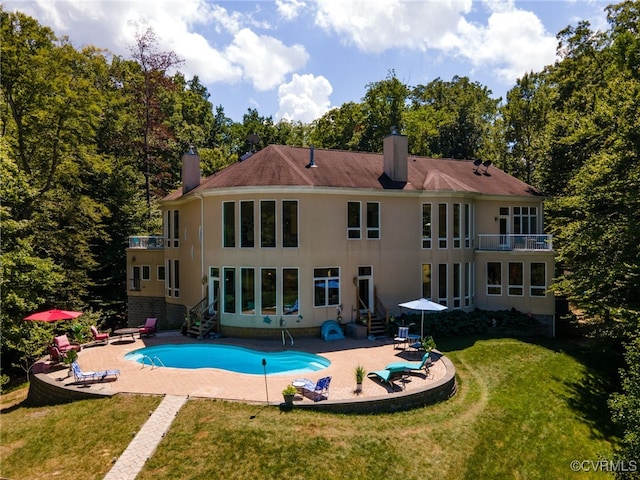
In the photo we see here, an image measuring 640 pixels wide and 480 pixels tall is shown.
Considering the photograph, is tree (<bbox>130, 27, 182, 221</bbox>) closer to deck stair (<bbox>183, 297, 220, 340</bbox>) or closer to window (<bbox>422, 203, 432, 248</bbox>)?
deck stair (<bbox>183, 297, 220, 340</bbox>)

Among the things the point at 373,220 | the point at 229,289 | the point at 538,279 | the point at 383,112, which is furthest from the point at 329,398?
the point at 383,112

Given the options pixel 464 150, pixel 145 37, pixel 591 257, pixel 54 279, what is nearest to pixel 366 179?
pixel 591 257

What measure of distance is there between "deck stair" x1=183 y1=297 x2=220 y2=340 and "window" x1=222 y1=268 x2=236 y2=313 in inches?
31.8

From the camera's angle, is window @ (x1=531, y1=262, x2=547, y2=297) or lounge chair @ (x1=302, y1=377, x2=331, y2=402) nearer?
lounge chair @ (x1=302, y1=377, x2=331, y2=402)

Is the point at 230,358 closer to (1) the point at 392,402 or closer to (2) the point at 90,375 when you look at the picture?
(2) the point at 90,375

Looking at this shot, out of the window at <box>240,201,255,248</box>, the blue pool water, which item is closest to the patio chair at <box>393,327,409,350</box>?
the blue pool water

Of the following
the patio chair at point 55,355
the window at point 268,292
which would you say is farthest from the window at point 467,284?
the patio chair at point 55,355

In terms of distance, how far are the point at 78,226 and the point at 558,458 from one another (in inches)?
1112

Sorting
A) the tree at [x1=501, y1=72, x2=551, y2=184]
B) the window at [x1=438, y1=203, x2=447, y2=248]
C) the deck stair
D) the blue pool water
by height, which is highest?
the tree at [x1=501, y1=72, x2=551, y2=184]

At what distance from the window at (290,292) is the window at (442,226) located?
8.55m

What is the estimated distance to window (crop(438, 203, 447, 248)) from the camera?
22219mm

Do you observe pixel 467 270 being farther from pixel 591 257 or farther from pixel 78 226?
pixel 78 226

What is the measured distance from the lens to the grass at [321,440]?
9617 millimetres

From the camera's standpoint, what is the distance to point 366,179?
22.0 m
